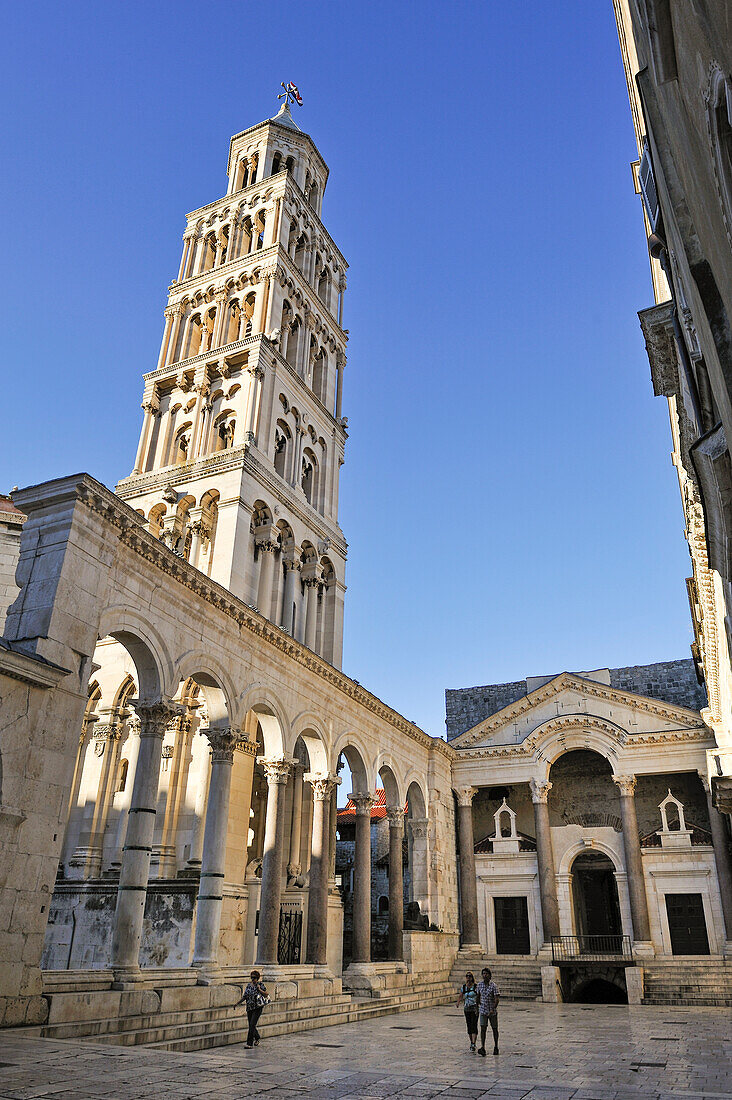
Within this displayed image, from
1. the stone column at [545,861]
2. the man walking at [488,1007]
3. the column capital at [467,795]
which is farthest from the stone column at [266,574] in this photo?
the man walking at [488,1007]

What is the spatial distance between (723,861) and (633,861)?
3026 millimetres

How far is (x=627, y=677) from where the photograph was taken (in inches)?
1410

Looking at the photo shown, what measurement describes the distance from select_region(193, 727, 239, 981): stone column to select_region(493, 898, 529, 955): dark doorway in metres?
17.7

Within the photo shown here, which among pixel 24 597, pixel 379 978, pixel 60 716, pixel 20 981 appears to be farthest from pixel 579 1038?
pixel 24 597

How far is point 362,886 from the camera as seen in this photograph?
925 inches

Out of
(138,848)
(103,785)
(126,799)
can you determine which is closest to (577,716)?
(126,799)

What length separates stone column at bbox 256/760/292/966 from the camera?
1788 centimetres

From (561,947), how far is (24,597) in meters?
23.7

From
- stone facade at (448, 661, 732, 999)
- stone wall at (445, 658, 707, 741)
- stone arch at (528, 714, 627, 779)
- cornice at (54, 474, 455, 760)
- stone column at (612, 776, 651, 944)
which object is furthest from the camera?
stone wall at (445, 658, 707, 741)

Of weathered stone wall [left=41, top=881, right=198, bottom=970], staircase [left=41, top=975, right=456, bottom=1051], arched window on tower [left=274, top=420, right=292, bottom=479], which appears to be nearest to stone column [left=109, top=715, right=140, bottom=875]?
weathered stone wall [left=41, top=881, right=198, bottom=970]

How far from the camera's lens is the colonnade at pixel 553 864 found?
27.5 metres

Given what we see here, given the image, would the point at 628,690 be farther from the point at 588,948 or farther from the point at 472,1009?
the point at 472,1009

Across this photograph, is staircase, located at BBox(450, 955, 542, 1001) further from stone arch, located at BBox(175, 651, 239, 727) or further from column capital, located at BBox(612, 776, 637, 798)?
stone arch, located at BBox(175, 651, 239, 727)

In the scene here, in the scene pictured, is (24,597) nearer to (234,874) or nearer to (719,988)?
(234,874)
